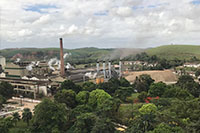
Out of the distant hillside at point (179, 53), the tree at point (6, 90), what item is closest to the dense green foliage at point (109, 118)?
the tree at point (6, 90)

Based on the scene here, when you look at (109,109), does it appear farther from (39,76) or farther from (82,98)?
(39,76)

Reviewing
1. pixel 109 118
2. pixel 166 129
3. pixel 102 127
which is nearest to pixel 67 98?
pixel 109 118

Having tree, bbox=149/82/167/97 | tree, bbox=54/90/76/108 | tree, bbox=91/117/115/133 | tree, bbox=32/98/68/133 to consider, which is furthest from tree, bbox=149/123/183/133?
tree, bbox=149/82/167/97

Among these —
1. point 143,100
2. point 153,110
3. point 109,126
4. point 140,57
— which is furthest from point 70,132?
point 140,57

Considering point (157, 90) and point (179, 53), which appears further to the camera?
point (179, 53)

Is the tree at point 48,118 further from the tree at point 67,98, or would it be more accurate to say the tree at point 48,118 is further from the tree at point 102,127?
the tree at point 67,98

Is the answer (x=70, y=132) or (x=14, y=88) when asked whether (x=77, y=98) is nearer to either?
(x=70, y=132)

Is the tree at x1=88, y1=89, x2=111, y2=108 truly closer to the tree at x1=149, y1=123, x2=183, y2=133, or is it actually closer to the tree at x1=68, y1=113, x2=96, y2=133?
the tree at x1=68, y1=113, x2=96, y2=133
